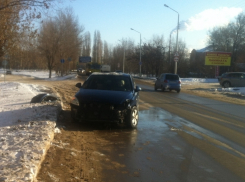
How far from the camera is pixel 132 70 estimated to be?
79938 mm

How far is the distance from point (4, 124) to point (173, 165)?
5.11m

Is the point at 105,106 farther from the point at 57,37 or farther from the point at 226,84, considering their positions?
the point at 57,37

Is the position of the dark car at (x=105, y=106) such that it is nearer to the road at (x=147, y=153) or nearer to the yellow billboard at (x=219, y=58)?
the road at (x=147, y=153)

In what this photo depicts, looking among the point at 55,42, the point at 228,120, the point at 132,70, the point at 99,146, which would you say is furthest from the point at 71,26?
the point at 99,146

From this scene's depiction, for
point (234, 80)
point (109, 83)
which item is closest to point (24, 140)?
point (109, 83)

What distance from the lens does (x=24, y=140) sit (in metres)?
6.30

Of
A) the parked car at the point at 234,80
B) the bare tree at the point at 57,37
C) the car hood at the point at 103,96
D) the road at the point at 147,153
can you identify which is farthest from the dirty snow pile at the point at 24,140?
the bare tree at the point at 57,37

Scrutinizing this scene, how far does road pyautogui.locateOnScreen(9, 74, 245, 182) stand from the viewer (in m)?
5.00

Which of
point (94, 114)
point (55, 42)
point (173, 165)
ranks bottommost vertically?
point (173, 165)

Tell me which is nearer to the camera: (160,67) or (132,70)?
(160,67)

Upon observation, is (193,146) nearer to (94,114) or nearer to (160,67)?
(94,114)

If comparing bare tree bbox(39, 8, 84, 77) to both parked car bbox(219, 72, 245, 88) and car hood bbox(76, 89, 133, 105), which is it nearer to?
parked car bbox(219, 72, 245, 88)

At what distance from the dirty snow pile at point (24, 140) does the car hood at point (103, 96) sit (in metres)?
1.12

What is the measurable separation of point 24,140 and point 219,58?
46818mm
